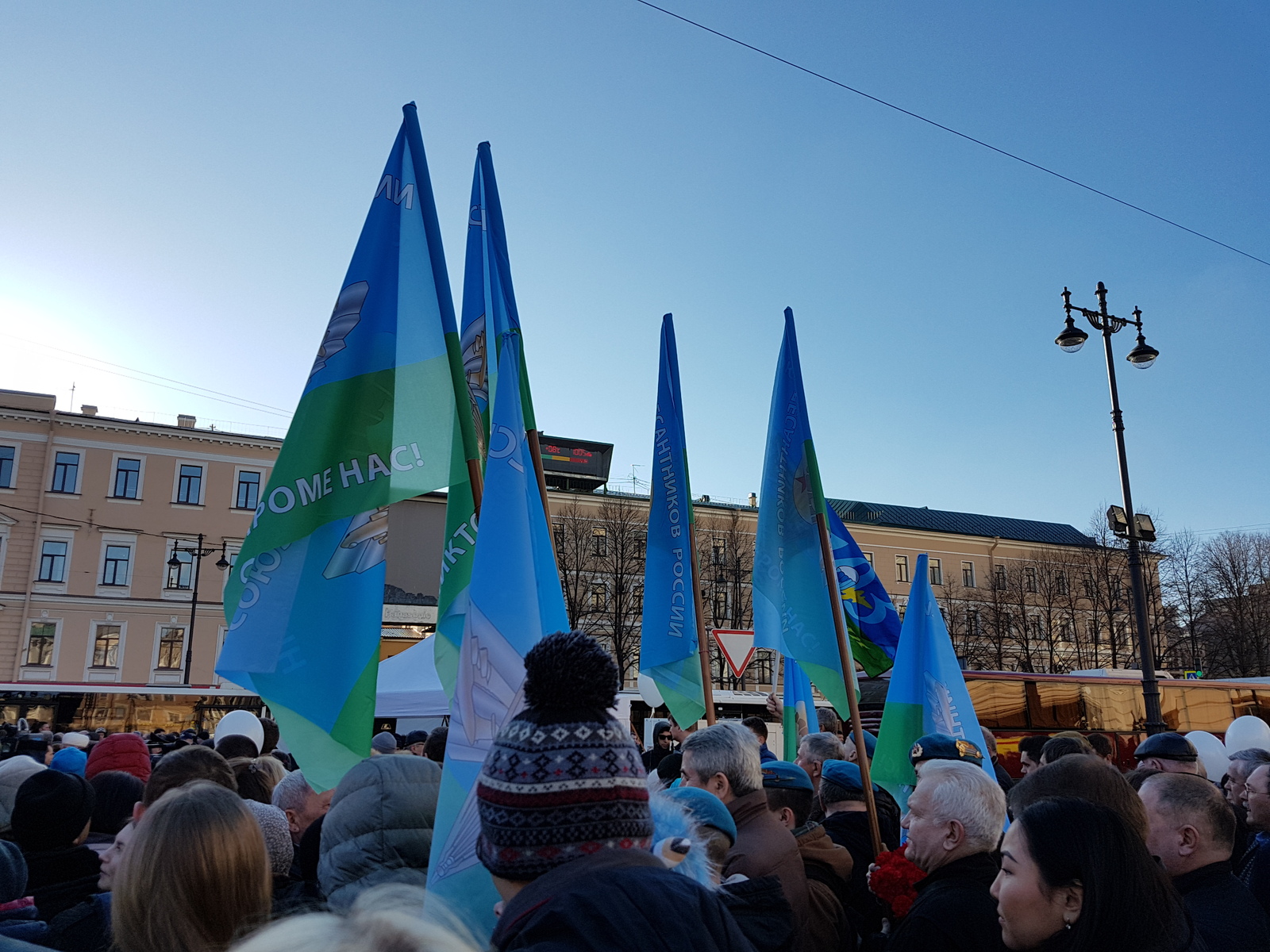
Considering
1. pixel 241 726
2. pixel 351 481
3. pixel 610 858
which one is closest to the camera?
pixel 610 858

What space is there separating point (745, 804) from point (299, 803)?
2.07 m

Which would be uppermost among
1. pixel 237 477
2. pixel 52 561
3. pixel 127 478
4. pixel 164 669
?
pixel 237 477

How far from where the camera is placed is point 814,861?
160 inches

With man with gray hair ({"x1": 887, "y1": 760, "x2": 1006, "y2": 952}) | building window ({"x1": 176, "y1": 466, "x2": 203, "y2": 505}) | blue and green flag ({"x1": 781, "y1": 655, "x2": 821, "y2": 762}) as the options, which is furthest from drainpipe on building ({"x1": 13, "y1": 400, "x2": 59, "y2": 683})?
man with gray hair ({"x1": 887, "y1": 760, "x2": 1006, "y2": 952})

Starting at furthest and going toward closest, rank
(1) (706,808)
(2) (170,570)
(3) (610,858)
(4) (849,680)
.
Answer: (2) (170,570) < (4) (849,680) < (1) (706,808) < (3) (610,858)

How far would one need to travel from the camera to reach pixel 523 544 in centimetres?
343

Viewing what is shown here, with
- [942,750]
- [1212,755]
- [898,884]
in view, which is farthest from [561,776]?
[1212,755]

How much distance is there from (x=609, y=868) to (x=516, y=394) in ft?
7.70

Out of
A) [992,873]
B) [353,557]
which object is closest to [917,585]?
[992,873]

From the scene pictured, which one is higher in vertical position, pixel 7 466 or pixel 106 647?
pixel 7 466

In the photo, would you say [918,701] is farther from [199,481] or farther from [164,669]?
[199,481]

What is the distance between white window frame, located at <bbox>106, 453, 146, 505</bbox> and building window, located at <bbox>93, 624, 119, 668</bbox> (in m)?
5.86

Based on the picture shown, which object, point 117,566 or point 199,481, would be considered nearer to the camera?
point 117,566

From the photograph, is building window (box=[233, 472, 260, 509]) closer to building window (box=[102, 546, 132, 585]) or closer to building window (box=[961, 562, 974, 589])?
building window (box=[102, 546, 132, 585])
